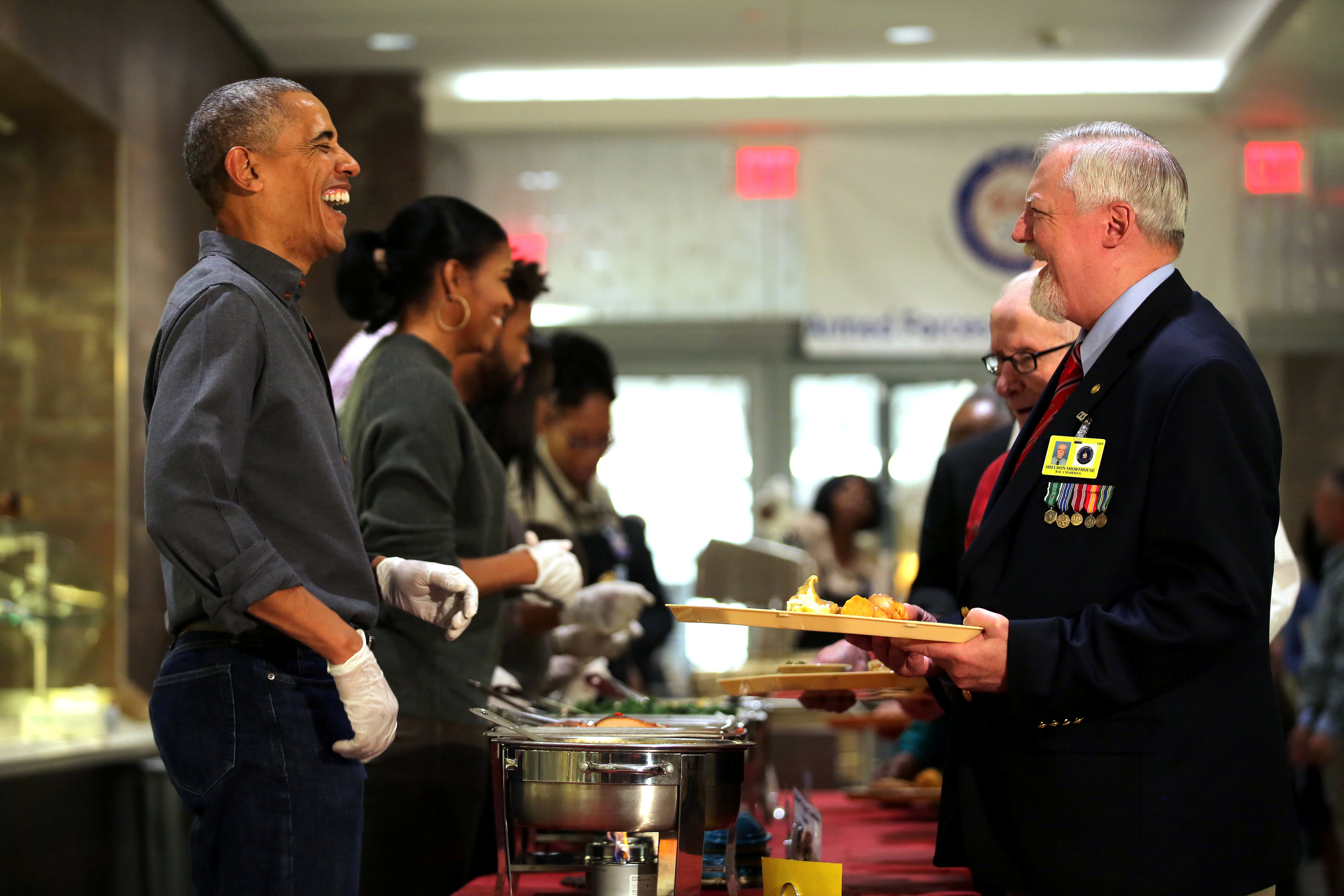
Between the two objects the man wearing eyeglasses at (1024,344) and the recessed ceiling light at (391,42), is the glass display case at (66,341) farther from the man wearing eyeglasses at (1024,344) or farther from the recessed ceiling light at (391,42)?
the man wearing eyeglasses at (1024,344)

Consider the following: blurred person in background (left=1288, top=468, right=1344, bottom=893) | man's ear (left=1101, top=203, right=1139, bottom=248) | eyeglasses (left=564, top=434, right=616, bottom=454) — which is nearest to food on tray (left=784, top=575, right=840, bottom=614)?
man's ear (left=1101, top=203, right=1139, bottom=248)

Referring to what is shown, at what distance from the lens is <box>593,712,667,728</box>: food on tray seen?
1.67 m

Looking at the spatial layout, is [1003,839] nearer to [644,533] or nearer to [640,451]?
[644,533]

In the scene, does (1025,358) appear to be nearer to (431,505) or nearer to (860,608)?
(860,608)

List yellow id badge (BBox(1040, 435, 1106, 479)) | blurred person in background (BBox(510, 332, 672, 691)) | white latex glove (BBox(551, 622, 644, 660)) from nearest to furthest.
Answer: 1. yellow id badge (BBox(1040, 435, 1106, 479))
2. white latex glove (BBox(551, 622, 644, 660))
3. blurred person in background (BBox(510, 332, 672, 691))

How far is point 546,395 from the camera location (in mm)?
3213

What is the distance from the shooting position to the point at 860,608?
1.50 m

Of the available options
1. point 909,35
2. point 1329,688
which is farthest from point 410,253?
point 909,35

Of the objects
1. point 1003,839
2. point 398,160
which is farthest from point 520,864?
point 398,160

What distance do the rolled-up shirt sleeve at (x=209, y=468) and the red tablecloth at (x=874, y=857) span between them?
2.22ft

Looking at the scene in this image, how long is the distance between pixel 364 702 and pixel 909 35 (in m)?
5.19

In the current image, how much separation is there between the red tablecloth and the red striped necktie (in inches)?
25.6

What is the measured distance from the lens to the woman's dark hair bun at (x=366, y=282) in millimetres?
2213

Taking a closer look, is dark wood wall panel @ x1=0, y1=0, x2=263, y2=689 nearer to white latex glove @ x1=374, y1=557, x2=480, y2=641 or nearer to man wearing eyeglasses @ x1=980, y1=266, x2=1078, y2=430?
white latex glove @ x1=374, y1=557, x2=480, y2=641
